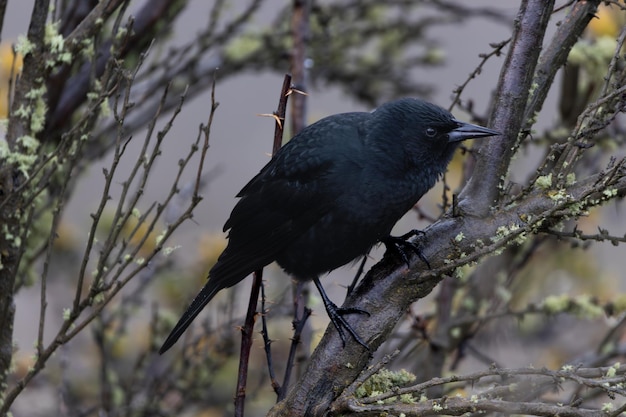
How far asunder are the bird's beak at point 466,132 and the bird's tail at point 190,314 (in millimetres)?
903

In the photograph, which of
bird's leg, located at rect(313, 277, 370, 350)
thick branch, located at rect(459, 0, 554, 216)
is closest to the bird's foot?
bird's leg, located at rect(313, 277, 370, 350)

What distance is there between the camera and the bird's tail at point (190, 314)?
102 inches

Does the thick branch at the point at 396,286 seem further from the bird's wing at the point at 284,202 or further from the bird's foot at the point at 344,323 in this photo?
the bird's wing at the point at 284,202

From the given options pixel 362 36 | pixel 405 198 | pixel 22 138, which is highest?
pixel 362 36

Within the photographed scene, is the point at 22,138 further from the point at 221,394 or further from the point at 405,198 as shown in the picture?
the point at 221,394

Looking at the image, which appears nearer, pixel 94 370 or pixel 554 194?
pixel 554 194

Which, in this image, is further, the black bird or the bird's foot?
the black bird

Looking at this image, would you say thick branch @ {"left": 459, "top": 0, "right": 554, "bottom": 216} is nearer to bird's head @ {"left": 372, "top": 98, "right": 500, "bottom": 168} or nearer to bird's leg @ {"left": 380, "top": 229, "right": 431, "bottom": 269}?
bird's leg @ {"left": 380, "top": 229, "right": 431, "bottom": 269}

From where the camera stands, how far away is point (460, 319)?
3580 mm

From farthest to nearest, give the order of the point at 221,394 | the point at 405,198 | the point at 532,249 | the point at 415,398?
the point at 221,394
the point at 532,249
the point at 405,198
the point at 415,398

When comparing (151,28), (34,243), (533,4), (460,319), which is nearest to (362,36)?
(151,28)

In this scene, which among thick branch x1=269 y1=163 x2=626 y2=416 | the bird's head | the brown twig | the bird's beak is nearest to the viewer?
thick branch x1=269 y1=163 x2=626 y2=416

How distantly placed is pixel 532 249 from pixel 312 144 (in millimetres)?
1557

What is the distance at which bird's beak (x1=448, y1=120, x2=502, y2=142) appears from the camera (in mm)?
2349
